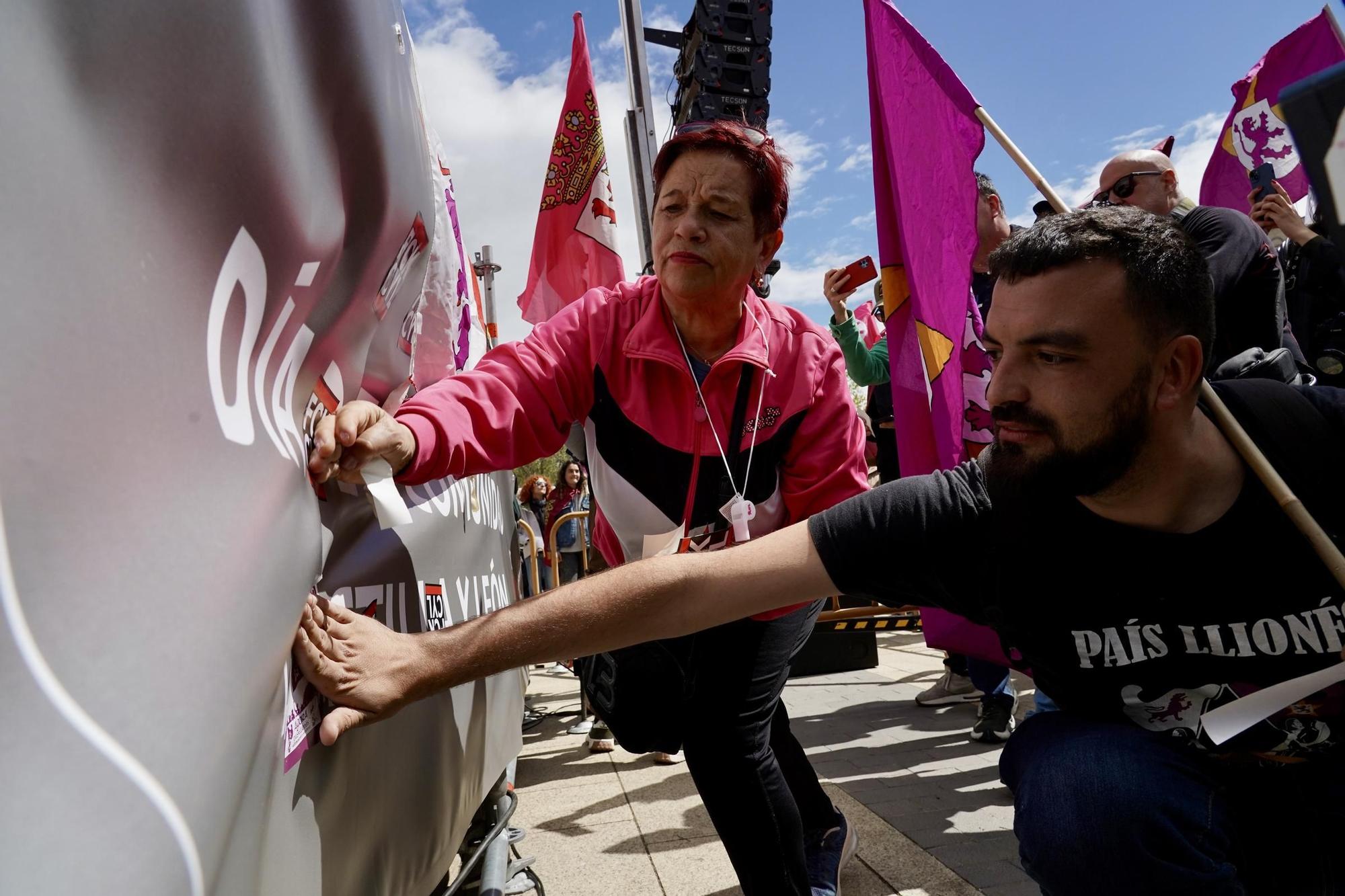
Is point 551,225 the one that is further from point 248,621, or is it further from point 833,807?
point 248,621

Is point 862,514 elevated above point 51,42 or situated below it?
below

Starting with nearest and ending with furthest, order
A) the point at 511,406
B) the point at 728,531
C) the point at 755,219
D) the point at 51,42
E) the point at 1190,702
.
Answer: the point at 51,42 → the point at 1190,702 → the point at 511,406 → the point at 728,531 → the point at 755,219

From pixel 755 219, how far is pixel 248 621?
1.62 meters

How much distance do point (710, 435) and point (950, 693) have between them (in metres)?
3.68

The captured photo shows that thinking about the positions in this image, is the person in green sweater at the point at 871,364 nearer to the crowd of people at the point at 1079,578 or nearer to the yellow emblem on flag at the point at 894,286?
the yellow emblem on flag at the point at 894,286

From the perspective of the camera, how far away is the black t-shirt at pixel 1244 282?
244 centimetres

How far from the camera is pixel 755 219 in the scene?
7.09 feet

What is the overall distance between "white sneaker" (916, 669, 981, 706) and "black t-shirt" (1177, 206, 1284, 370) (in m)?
2.96

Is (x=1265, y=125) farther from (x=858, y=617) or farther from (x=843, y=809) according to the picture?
(x=843, y=809)

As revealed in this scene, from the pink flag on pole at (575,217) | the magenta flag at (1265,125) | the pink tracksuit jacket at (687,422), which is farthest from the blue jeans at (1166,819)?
the magenta flag at (1265,125)

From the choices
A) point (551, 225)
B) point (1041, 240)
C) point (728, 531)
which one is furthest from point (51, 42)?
point (551, 225)

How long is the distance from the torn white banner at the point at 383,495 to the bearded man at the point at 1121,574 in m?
0.23

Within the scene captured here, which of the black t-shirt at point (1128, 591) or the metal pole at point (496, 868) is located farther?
the metal pole at point (496, 868)

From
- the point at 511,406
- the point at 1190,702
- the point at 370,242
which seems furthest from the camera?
the point at 511,406
